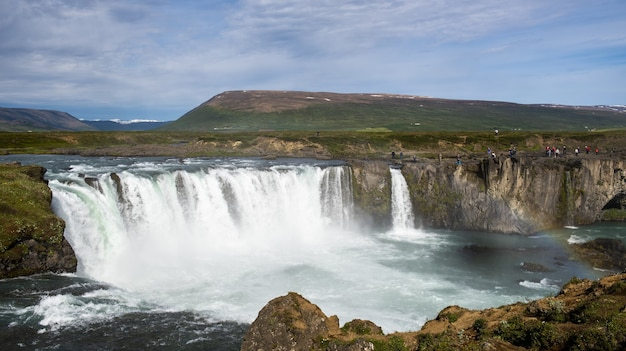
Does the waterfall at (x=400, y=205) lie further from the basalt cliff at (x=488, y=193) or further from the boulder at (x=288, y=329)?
the boulder at (x=288, y=329)

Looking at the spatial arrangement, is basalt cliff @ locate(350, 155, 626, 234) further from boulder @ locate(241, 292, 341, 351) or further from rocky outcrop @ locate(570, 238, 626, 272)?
boulder @ locate(241, 292, 341, 351)

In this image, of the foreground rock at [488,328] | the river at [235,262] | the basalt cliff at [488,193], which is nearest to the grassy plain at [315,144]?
the basalt cliff at [488,193]

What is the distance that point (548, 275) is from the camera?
38.7 meters

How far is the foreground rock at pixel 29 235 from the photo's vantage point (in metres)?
27.4

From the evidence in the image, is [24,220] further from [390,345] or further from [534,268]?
[534,268]

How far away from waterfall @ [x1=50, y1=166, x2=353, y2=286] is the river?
0.41 ft

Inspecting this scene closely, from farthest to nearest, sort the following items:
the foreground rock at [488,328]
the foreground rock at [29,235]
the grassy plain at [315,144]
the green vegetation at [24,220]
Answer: the grassy plain at [315,144]
the green vegetation at [24,220]
the foreground rock at [29,235]
the foreground rock at [488,328]

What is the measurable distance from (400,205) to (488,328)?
43138 millimetres

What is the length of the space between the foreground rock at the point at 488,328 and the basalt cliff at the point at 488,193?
130 feet

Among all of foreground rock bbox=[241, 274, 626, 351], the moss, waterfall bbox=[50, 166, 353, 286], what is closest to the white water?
waterfall bbox=[50, 166, 353, 286]

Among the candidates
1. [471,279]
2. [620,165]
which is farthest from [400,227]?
[620,165]

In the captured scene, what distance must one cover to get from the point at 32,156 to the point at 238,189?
3858 centimetres

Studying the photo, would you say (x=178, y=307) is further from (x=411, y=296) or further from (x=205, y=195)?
(x=205, y=195)

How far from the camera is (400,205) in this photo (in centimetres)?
5722
